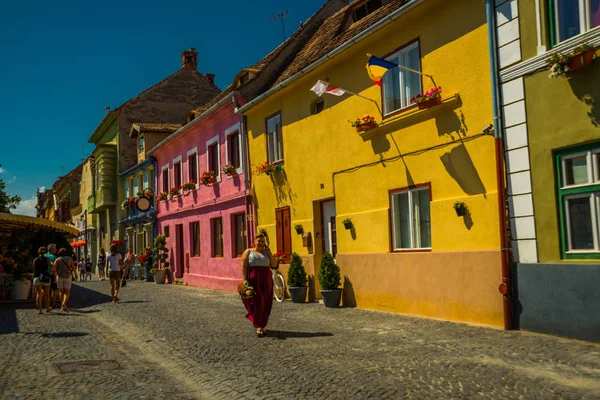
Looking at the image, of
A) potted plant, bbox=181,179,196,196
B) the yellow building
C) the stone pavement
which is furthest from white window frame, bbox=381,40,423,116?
potted plant, bbox=181,179,196,196

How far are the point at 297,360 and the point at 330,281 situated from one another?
6.13 meters

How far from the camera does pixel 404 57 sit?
12.9m

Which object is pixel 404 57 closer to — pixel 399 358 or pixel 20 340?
pixel 399 358

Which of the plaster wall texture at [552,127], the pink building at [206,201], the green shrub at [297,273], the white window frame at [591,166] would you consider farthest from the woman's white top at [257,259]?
the pink building at [206,201]

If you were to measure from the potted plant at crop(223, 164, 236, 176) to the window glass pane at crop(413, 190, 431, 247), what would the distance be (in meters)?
9.50

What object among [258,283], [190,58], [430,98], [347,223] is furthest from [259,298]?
[190,58]

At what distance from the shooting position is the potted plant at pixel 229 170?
2094 cm

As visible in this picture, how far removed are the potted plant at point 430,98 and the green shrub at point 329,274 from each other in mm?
4233

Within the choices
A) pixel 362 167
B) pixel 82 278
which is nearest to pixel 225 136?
pixel 362 167

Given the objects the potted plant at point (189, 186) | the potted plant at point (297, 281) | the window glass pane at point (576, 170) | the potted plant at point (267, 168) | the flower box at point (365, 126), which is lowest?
the potted plant at point (297, 281)

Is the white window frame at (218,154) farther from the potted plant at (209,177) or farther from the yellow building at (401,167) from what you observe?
the yellow building at (401,167)

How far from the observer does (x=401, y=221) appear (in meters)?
13.0

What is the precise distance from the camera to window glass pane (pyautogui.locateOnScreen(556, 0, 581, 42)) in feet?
29.6

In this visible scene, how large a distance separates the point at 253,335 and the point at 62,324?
467 centimetres
